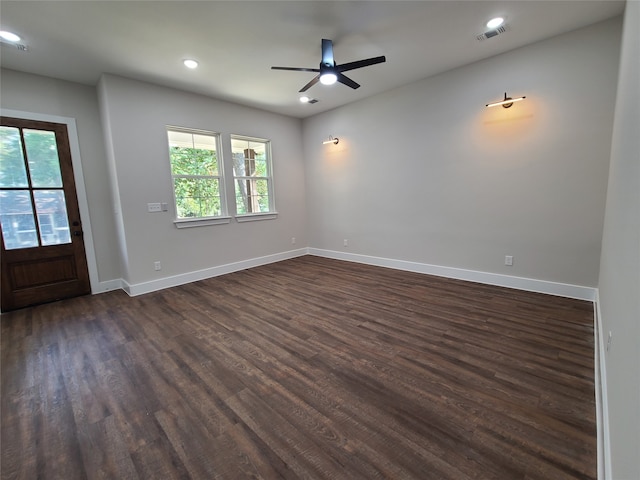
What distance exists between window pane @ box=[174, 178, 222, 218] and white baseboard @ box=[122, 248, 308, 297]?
974 millimetres

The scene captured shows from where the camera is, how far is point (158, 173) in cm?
415

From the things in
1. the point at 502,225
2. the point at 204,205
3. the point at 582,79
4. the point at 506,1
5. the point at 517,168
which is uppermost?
the point at 506,1

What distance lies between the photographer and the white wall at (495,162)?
3043 mm

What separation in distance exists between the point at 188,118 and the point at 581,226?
5.58 metres

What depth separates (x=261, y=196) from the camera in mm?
5637

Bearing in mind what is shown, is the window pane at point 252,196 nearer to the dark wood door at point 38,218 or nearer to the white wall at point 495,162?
the white wall at point 495,162

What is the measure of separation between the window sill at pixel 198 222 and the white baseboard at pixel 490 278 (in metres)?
2.53

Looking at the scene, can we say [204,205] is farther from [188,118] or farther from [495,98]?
[495,98]

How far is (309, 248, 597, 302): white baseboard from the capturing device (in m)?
3.25

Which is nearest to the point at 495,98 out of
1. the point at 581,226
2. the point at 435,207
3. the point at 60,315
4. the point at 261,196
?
the point at 435,207

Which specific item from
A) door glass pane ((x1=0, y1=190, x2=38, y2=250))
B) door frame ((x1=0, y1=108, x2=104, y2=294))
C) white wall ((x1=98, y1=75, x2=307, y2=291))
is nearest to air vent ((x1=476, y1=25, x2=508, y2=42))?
white wall ((x1=98, y1=75, x2=307, y2=291))

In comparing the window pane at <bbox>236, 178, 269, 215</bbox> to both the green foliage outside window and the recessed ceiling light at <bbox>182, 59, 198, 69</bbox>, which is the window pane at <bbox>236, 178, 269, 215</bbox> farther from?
the recessed ceiling light at <bbox>182, 59, 198, 69</bbox>

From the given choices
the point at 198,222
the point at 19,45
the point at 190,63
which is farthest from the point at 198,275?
the point at 19,45

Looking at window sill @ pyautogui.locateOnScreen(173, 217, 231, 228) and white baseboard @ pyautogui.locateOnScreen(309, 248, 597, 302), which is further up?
window sill @ pyautogui.locateOnScreen(173, 217, 231, 228)
